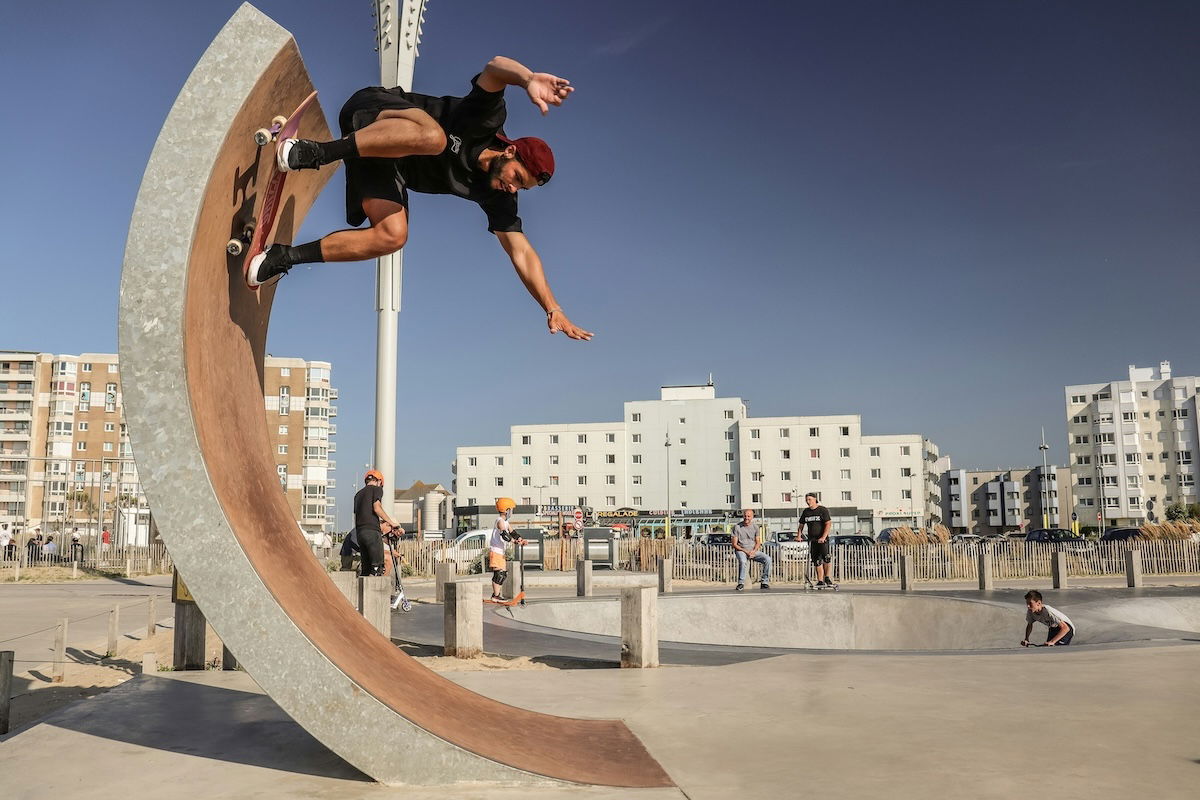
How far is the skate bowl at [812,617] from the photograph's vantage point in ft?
46.6

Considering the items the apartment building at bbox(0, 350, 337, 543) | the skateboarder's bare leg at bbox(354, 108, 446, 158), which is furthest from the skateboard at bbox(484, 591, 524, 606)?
the apartment building at bbox(0, 350, 337, 543)

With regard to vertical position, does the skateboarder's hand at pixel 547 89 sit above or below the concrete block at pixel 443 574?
above

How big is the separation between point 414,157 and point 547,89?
859mm

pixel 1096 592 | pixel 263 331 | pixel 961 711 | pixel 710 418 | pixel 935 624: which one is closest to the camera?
pixel 263 331

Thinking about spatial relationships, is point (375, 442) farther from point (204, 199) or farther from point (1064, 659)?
point (204, 199)

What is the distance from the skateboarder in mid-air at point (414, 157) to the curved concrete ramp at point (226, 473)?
348mm

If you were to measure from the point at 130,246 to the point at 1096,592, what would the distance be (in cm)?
1799

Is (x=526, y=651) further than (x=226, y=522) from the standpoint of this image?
Yes

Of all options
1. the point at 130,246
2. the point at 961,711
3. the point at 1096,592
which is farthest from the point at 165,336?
the point at 1096,592

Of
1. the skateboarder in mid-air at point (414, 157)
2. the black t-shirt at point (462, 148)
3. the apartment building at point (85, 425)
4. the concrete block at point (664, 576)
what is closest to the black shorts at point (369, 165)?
the skateboarder in mid-air at point (414, 157)

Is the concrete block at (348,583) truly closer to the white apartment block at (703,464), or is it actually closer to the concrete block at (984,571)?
the concrete block at (984,571)

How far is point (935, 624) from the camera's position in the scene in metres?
14.2

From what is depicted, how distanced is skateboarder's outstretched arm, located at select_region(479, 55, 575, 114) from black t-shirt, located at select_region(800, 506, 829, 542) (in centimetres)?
1337

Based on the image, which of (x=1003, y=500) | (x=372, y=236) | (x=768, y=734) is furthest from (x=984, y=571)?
(x=1003, y=500)
